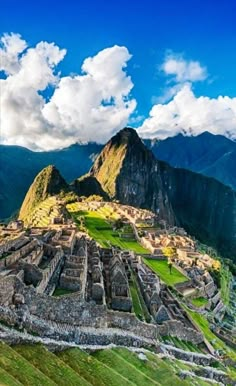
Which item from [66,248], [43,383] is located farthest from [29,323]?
[66,248]

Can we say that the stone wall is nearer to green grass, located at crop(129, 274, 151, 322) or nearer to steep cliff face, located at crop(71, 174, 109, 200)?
green grass, located at crop(129, 274, 151, 322)

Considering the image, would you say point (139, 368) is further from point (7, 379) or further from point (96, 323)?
point (7, 379)

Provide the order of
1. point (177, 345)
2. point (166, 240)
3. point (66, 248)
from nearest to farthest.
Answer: point (177, 345), point (66, 248), point (166, 240)

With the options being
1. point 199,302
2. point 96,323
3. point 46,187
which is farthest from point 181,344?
point 46,187

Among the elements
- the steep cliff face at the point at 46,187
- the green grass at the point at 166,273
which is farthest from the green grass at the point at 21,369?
the steep cliff face at the point at 46,187

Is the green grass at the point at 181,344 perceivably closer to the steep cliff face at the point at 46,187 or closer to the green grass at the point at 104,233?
the green grass at the point at 104,233

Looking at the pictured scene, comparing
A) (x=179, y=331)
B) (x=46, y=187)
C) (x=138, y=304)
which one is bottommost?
(x=179, y=331)

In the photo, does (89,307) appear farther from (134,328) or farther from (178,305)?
(178,305)
